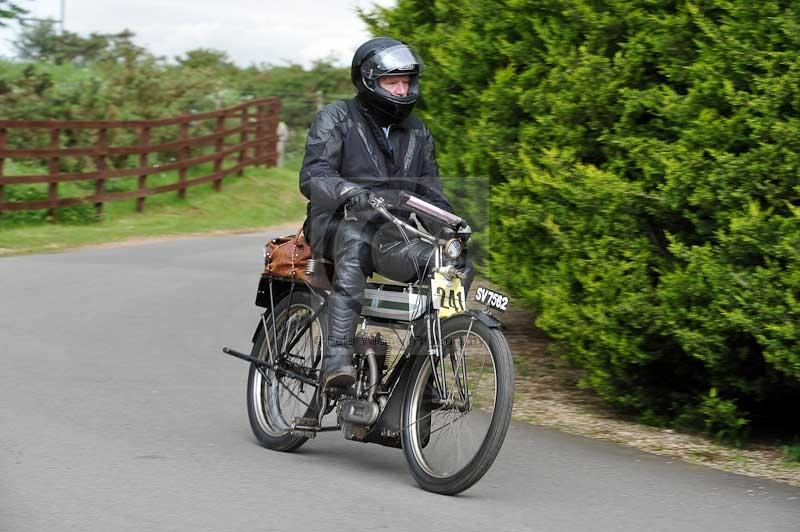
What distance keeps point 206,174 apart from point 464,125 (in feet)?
51.1

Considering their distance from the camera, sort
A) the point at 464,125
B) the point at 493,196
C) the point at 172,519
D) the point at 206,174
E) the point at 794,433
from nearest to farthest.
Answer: the point at 172,519
the point at 794,433
the point at 493,196
the point at 464,125
the point at 206,174

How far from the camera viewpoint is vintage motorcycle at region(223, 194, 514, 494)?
19.6 feet

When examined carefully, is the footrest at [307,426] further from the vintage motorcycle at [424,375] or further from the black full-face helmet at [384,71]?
the black full-face helmet at [384,71]

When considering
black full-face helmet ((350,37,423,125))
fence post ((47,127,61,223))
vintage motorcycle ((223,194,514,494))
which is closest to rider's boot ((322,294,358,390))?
vintage motorcycle ((223,194,514,494))

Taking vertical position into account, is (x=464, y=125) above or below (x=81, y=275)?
above

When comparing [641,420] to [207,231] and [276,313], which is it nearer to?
[276,313]

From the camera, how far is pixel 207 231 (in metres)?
21.4

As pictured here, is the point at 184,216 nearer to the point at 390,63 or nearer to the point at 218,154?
the point at 218,154

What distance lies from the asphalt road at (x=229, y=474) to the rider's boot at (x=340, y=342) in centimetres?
50

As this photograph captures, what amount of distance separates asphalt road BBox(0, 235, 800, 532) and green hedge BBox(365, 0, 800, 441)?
70 cm

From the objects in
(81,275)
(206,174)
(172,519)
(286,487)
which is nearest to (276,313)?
(286,487)

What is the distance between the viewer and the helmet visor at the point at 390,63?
656 cm

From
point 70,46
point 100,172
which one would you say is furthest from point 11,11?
point 70,46

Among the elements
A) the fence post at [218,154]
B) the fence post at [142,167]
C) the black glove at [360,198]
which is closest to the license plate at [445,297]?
the black glove at [360,198]
